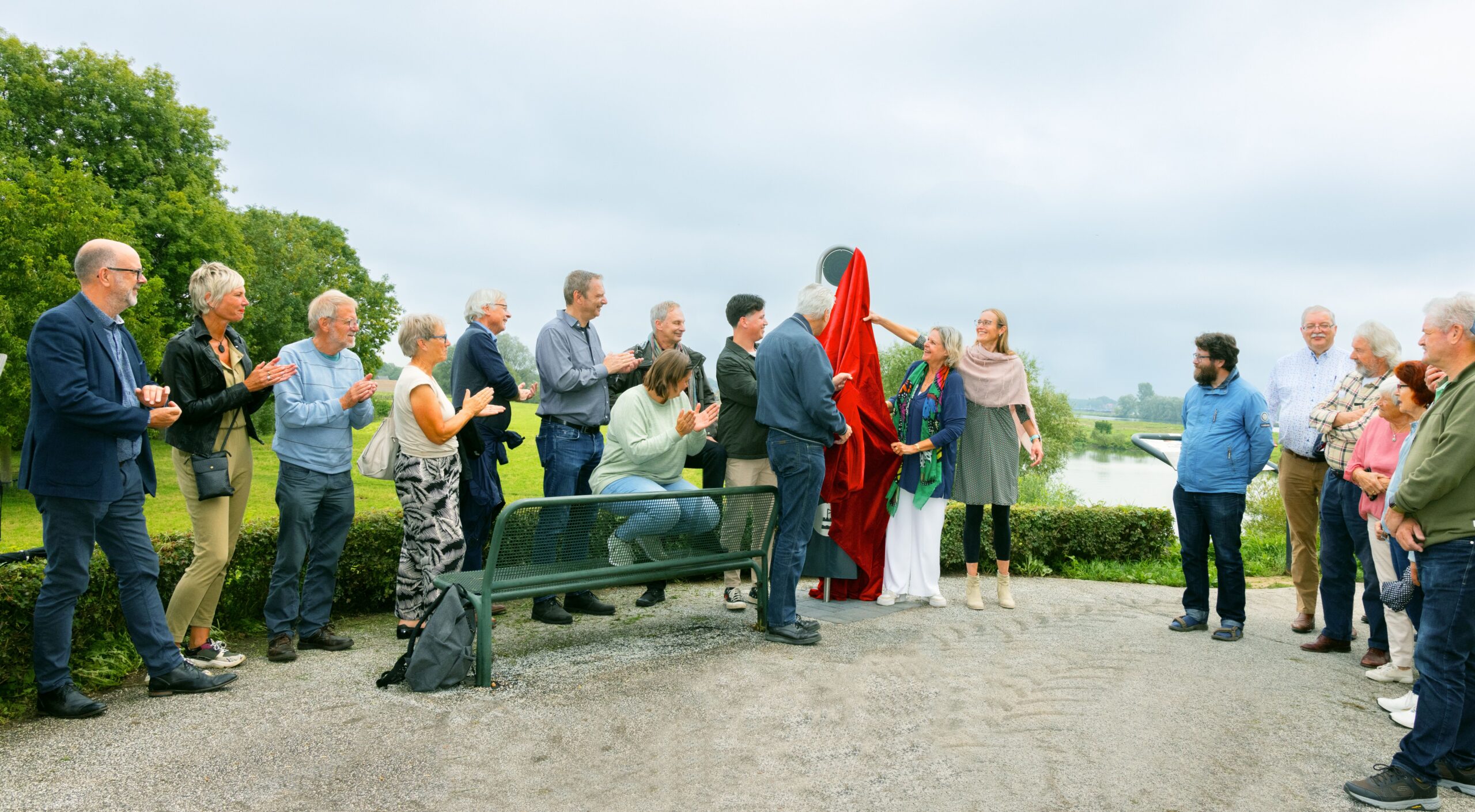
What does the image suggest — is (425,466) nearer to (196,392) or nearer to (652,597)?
(196,392)

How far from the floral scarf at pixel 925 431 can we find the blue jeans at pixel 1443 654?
3201mm

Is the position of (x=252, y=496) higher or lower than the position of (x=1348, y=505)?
lower

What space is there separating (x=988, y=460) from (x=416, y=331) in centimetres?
395

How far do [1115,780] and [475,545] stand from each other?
401cm

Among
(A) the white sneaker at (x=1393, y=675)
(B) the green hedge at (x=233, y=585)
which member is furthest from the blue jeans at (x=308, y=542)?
(A) the white sneaker at (x=1393, y=675)

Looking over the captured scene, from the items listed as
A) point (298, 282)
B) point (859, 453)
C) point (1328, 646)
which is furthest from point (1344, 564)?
point (298, 282)

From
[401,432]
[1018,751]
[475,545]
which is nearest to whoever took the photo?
[1018,751]

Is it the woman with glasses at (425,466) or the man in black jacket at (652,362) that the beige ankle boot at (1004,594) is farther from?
the woman with glasses at (425,466)

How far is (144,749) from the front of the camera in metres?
3.80

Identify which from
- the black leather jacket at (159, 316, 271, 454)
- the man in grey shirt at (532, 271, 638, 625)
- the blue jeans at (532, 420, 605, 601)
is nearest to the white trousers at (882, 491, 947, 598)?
the man in grey shirt at (532, 271, 638, 625)

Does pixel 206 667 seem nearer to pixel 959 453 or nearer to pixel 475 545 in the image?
pixel 475 545

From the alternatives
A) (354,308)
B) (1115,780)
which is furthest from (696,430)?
(1115,780)

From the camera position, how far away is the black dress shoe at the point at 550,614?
5924 millimetres

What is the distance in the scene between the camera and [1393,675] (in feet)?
17.0
